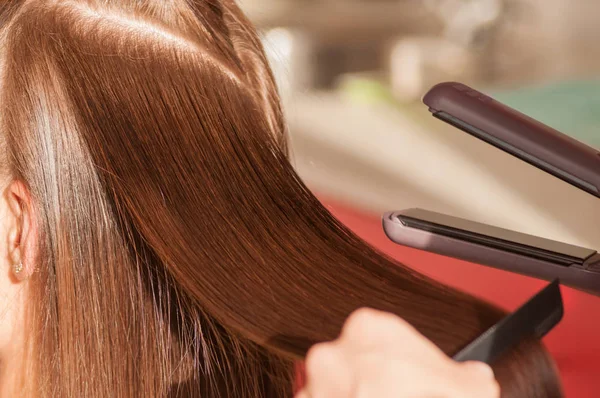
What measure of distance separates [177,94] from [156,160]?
0.05 metres

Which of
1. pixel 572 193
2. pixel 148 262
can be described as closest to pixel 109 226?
pixel 148 262

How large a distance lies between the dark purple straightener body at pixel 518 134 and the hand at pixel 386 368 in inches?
4.0

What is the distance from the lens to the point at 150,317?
19.6 inches

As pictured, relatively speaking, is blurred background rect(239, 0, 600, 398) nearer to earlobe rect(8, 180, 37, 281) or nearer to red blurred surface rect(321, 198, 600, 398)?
red blurred surface rect(321, 198, 600, 398)

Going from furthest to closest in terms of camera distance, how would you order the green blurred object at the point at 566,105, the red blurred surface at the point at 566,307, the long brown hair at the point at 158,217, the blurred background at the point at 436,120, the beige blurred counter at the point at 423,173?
the green blurred object at the point at 566,105 → the beige blurred counter at the point at 423,173 → the blurred background at the point at 436,120 → the red blurred surface at the point at 566,307 → the long brown hair at the point at 158,217

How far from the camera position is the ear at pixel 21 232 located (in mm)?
481

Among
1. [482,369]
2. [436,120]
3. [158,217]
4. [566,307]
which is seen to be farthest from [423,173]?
[482,369]

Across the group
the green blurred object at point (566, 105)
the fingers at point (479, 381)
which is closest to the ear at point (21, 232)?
the fingers at point (479, 381)

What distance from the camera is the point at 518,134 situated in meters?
0.33

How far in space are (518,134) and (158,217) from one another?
237 millimetres

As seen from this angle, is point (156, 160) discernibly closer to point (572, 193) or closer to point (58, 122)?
point (58, 122)

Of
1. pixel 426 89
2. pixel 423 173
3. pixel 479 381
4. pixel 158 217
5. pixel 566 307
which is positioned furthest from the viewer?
pixel 426 89

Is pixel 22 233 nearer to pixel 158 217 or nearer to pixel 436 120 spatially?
pixel 158 217

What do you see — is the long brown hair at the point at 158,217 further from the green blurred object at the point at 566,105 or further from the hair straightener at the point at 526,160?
the green blurred object at the point at 566,105
